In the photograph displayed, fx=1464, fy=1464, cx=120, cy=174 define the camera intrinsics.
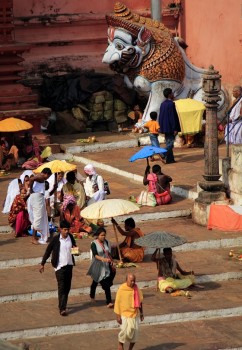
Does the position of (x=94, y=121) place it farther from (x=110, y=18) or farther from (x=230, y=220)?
(x=230, y=220)

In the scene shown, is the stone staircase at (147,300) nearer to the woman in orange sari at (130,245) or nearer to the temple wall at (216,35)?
the woman in orange sari at (130,245)

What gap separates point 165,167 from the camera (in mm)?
25891

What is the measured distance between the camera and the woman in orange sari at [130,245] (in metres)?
20.7

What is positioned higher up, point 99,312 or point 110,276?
point 110,276

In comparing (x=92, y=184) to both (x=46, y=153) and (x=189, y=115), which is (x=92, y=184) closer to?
(x=46, y=153)

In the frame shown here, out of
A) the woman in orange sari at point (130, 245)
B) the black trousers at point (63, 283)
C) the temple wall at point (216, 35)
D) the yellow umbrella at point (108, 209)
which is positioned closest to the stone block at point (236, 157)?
the woman in orange sari at point (130, 245)

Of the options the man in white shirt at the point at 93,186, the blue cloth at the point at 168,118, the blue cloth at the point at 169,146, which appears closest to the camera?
the man in white shirt at the point at 93,186

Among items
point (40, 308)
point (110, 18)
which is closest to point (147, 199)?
point (40, 308)

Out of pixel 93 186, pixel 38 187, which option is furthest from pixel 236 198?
pixel 38 187

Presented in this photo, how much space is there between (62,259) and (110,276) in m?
0.71

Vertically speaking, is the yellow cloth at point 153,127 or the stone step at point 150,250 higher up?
the yellow cloth at point 153,127

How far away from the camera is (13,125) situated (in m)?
26.5

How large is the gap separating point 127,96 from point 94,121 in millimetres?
837

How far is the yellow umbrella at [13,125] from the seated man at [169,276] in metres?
7.28
